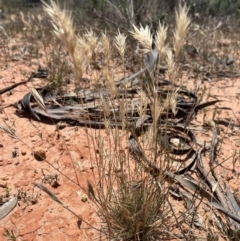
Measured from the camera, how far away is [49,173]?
4.99 feet

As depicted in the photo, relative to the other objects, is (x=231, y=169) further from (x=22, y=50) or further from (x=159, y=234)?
(x=22, y=50)

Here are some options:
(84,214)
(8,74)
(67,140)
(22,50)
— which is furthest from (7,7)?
(84,214)

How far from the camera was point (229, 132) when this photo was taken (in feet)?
6.65

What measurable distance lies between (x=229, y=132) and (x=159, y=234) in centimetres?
112

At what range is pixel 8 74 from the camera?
2936 mm

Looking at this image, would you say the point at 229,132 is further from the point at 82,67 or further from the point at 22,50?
the point at 22,50

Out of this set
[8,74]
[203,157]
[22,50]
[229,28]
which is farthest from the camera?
[229,28]

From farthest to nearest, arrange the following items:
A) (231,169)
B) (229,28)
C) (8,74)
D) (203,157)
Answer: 1. (229,28)
2. (8,74)
3. (203,157)
4. (231,169)

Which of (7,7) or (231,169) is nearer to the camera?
(231,169)

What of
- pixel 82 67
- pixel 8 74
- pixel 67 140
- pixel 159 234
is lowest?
pixel 159 234

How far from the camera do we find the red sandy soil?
1.23 m

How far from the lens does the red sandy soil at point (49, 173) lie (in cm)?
A: 123

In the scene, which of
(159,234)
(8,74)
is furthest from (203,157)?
(8,74)

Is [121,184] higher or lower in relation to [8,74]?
lower
